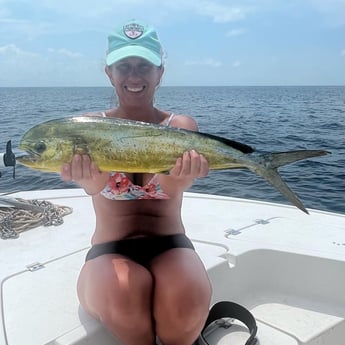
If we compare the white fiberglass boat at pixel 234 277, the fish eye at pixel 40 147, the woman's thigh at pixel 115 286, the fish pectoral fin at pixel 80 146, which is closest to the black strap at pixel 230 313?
the white fiberglass boat at pixel 234 277

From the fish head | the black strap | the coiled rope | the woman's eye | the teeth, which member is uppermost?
the woman's eye

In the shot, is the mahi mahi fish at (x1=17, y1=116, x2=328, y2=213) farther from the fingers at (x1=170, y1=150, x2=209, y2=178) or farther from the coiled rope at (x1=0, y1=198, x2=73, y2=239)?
the coiled rope at (x1=0, y1=198, x2=73, y2=239)

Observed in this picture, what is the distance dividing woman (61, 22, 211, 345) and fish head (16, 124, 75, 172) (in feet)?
0.17

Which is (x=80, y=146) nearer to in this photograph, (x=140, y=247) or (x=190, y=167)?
(x=190, y=167)

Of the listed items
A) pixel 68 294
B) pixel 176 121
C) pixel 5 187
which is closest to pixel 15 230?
pixel 68 294

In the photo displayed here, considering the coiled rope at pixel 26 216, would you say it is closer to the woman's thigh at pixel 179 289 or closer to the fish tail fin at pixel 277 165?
the woman's thigh at pixel 179 289

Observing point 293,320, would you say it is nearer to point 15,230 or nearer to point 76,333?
point 76,333

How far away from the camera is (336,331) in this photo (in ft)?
9.01

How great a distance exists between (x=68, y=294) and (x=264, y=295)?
53.3 inches

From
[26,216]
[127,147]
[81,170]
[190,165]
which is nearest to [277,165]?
[190,165]

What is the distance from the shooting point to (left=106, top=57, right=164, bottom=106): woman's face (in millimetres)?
2346

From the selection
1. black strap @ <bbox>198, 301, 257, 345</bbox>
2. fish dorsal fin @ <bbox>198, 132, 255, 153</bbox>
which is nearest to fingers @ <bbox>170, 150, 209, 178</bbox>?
fish dorsal fin @ <bbox>198, 132, 255, 153</bbox>

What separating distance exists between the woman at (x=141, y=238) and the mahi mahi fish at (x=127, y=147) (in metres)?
0.06

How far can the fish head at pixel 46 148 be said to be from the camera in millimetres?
2020
